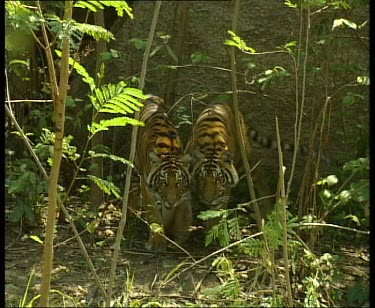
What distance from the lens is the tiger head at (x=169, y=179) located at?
4770 mm

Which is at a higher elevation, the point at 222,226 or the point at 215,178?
the point at 215,178

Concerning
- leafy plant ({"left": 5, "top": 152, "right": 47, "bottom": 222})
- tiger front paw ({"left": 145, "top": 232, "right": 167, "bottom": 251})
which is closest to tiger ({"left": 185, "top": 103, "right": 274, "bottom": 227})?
tiger front paw ({"left": 145, "top": 232, "right": 167, "bottom": 251})

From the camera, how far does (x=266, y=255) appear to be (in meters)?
3.12

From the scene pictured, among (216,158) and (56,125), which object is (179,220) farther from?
(56,125)

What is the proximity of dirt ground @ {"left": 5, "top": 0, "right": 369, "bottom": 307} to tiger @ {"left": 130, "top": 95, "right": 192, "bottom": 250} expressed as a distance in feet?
0.53

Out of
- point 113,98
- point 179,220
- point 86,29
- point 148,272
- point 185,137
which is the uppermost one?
point 86,29

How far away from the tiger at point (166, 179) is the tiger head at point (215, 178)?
0.09 metres

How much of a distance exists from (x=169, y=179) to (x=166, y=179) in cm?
2

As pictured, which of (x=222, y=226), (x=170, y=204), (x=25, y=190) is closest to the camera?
(x=222, y=226)

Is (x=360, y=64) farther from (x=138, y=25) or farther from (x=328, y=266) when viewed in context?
(x=138, y=25)

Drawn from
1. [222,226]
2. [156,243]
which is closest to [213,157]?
[156,243]

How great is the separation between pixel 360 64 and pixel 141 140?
1.83 m

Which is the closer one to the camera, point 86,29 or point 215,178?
point 86,29

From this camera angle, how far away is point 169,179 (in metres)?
4.77
